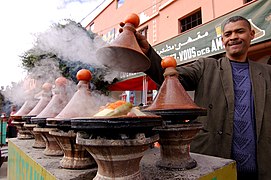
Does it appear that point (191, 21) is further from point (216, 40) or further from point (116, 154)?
point (116, 154)

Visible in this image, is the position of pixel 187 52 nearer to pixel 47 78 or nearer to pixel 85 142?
pixel 47 78

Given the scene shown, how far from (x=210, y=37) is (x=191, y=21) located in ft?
10.5

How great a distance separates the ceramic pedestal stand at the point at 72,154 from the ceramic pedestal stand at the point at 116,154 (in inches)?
10.3

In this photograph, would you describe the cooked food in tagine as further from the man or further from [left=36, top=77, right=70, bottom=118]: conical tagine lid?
[left=36, top=77, right=70, bottom=118]: conical tagine lid

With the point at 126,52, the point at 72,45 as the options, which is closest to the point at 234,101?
the point at 126,52

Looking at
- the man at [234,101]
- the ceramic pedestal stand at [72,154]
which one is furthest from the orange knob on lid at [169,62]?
the ceramic pedestal stand at [72,154]

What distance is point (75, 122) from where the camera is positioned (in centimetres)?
68

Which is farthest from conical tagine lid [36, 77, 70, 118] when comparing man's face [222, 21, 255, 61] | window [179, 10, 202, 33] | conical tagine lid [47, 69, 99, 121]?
window [179, 10, 202, 33]

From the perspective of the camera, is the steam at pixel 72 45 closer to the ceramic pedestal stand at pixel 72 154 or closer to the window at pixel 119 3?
the ceramic pedestal stand at pixel 72 154

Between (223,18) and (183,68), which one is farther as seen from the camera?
(223,18)

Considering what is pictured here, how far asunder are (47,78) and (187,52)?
250 cm

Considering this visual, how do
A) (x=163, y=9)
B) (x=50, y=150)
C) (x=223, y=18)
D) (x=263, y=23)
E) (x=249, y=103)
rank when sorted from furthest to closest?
(x=163, y=9), (x=223, y=18), (x=263, y=23), (x=249, y=103), (x=50, y=150)

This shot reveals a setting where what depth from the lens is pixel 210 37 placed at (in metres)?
3.22

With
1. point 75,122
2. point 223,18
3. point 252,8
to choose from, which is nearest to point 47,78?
point 75,122
